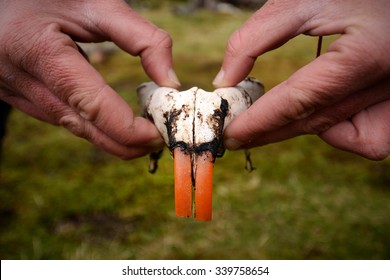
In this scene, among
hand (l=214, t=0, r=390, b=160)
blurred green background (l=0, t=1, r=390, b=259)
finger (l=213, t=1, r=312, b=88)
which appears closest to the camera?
hand (l=214, t=0, r=390, b=160)

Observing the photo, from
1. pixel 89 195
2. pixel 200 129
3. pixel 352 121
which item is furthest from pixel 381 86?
pixel 89 195

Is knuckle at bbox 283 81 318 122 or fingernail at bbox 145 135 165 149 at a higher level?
knuckle at bbox 283 81 318 122

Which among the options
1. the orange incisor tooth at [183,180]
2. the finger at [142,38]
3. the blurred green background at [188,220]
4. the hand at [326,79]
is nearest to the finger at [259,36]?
the hand at [326,79]

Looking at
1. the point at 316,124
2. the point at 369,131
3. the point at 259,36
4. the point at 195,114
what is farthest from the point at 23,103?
the point at 369,131

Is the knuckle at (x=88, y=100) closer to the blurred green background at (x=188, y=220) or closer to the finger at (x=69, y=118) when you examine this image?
the finger at (x=69, y=118)

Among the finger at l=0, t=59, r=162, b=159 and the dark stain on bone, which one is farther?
the finger at l=0, t=59, r=162, b=159

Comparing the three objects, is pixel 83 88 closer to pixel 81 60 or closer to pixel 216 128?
pixel 81 60

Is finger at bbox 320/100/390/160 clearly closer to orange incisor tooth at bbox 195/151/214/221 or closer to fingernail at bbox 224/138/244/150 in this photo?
fingernail at bbox 224/138/244/150

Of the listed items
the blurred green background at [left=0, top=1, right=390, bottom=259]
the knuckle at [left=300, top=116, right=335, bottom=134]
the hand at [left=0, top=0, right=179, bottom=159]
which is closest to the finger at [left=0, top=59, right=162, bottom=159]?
the hand at [left=0, top=0, right=179, bottom=159]
